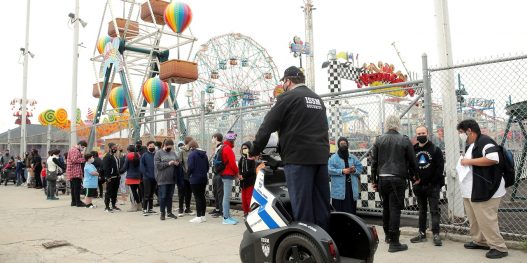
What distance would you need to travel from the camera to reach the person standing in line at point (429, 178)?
542 cm

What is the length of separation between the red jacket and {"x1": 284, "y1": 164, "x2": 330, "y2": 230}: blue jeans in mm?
4009

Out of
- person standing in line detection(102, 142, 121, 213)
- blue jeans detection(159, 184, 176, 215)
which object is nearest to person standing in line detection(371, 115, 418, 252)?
blue jeans detection(159, 184, 176, 215)

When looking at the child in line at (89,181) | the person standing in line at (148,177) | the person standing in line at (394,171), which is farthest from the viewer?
the child in line at (89,181)

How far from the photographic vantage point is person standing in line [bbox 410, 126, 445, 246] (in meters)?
5.42

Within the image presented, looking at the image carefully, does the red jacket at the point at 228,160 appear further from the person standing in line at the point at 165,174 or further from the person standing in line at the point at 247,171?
the person standing in line at the point at 165,174

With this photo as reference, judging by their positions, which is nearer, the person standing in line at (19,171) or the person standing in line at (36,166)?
the person standing in line at (36,166)

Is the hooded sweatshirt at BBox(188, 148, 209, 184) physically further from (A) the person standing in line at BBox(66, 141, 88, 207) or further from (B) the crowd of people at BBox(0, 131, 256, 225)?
(A) the person standing in line at BBox(66, 141, 88, 207)

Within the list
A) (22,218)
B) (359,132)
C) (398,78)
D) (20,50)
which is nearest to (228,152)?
(359,132)

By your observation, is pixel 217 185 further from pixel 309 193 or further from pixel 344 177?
pixel 309 193

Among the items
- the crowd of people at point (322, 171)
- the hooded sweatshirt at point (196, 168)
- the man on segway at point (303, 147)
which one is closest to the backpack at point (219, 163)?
the crowd of people at point (322, 171)

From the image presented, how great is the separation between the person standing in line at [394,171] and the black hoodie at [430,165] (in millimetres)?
243

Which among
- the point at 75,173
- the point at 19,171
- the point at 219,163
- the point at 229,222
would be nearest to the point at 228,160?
the point at 219,163

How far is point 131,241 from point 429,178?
4.48 meters

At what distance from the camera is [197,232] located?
273 inches
